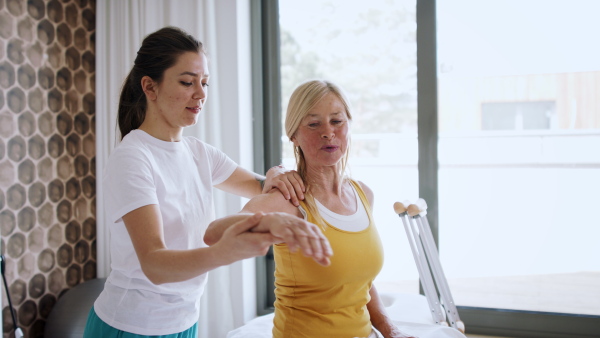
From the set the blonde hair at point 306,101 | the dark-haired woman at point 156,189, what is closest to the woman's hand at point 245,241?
the dark-haired woman at point 156,189

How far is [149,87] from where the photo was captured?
4.47 feet

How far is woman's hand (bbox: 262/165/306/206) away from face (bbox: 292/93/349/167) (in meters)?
0.09

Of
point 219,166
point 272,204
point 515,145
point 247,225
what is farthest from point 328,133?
point 515,145

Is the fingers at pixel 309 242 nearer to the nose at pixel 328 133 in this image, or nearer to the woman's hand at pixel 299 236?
the woman's hand at pixel 299 236

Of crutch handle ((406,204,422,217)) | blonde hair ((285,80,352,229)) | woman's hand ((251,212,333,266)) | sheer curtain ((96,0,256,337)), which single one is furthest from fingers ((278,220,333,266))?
sheer curtain ((96,0,256,337))

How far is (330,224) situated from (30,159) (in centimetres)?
185

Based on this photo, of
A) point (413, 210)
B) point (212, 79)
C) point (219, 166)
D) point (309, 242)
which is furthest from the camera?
point (212, 79)

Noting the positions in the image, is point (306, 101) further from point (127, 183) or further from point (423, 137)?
point (423, 137)

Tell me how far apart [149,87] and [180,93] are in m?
0.09

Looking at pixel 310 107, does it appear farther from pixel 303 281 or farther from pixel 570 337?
pixel 570 337

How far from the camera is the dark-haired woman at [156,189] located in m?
1.17

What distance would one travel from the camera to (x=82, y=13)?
9.48 ft

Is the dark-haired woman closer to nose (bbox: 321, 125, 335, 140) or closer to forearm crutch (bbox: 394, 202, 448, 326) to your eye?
nose (bbox: 321, 125, 335, 140)

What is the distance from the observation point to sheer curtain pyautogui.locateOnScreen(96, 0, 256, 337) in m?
2.76
